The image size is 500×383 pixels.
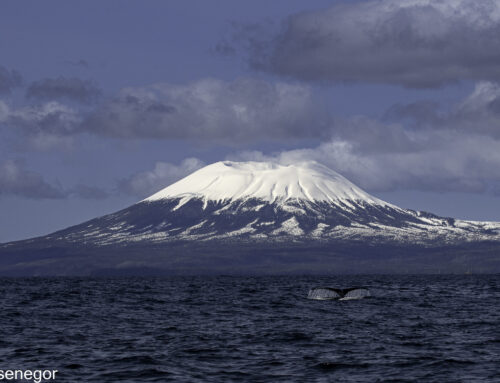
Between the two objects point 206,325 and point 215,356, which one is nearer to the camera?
point 215,356

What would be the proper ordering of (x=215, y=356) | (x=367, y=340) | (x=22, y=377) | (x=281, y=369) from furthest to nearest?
(x=367, y=340)
(x=215, y=356)
(x=281, y=369)
(x=22, y=377)

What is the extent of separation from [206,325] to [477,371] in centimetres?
3087

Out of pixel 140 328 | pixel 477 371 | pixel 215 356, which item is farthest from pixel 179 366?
pixel 140 328

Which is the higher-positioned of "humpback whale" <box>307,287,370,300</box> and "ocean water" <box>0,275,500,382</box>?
"humpback whale" <box>307,287,370,300</box>

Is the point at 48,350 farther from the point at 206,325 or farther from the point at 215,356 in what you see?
the point at 206,325

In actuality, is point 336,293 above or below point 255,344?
above

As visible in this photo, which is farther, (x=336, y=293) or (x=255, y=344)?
(x=336, y=293)

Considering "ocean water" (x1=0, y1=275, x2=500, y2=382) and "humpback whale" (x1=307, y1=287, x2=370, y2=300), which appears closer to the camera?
"ocean water" (x1=0, y1=275, x2=500, y2=382)

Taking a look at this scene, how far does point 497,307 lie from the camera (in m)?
100

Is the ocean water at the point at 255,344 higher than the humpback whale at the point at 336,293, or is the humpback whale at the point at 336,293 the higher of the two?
the humpback whale at the point at 336,293

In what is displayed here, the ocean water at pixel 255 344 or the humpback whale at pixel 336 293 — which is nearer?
the ocean water at pixel 255 344

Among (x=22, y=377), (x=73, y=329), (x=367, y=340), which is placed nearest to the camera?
(x=22, y=377)

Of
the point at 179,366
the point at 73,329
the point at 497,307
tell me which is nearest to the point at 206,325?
the point at 73,329

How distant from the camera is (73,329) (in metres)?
72.4
